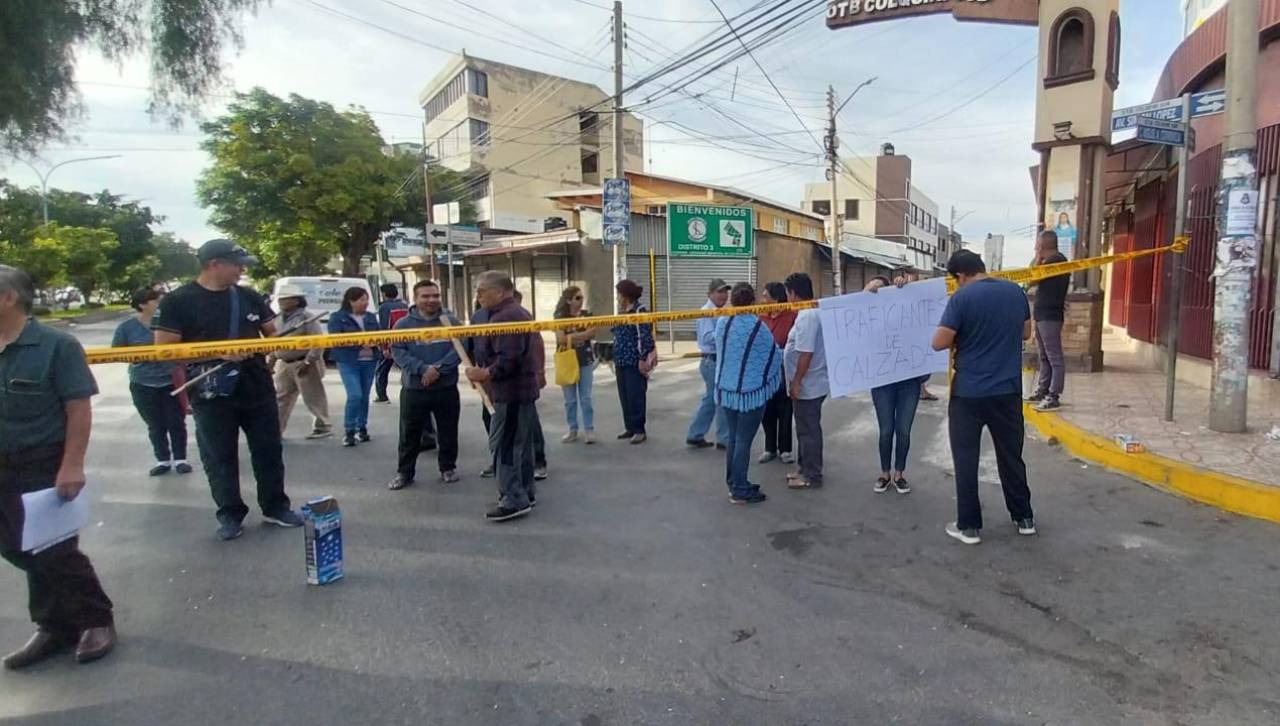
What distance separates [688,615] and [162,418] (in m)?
5.40

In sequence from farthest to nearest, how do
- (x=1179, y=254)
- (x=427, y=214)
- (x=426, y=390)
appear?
(x=427, y=214), (x=1179, y=254), (x=426, y=390)

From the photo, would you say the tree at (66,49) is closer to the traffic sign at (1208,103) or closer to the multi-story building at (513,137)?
the traffic sign at (1208,103)

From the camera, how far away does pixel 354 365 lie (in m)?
7.14

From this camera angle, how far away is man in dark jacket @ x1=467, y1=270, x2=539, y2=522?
4621 millimetres

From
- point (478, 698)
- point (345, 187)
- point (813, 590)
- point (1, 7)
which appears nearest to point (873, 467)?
point (813, 590)

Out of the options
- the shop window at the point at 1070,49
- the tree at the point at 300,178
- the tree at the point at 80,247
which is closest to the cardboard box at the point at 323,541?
the shop window at the point at 1070,49

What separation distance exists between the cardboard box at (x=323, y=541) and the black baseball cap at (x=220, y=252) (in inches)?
68.0

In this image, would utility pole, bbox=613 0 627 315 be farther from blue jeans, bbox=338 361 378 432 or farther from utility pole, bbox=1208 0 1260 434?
utility pole, bbox=1208 0 1260 434

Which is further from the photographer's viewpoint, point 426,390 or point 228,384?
point 426,390

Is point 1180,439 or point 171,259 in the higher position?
point 171,259

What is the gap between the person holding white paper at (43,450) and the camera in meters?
2.82

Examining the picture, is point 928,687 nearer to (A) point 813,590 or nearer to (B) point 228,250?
(A) point 813,590

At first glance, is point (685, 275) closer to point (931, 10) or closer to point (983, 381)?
point (931, 10)

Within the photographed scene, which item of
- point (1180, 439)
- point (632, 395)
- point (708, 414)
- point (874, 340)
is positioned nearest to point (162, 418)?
point (632, 395)
